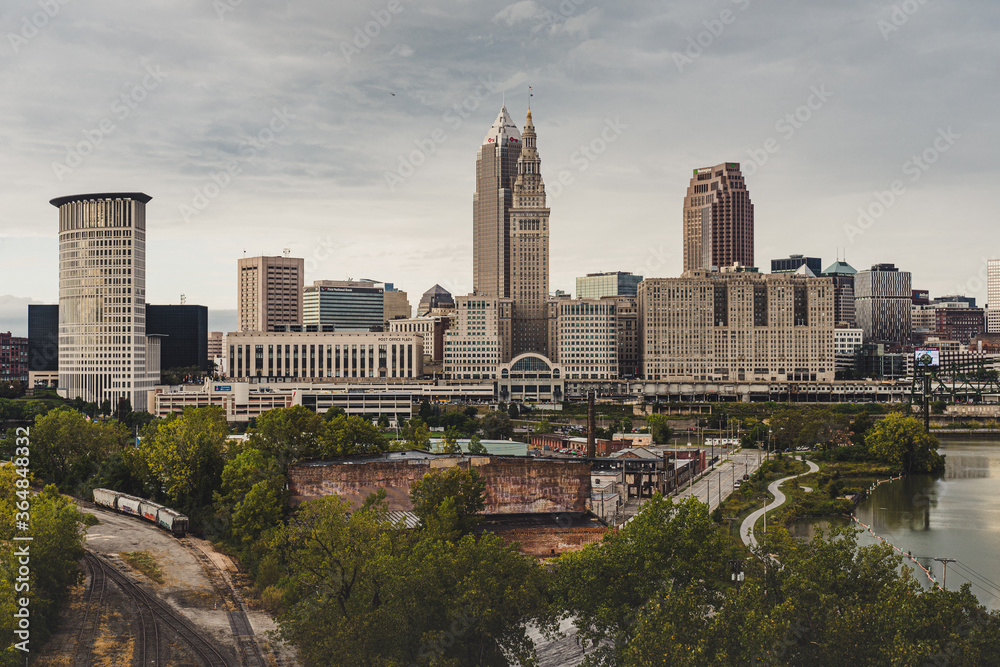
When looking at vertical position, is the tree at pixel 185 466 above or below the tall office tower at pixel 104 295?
below

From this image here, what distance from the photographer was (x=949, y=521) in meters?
59.6

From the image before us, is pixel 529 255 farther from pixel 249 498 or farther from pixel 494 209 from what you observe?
pixel 249 498

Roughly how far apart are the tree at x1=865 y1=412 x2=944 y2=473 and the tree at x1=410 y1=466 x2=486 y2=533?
54.3m

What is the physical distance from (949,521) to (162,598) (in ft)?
156

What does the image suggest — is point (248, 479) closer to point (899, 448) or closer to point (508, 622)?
point (508, 622)

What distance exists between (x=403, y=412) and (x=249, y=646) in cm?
9356

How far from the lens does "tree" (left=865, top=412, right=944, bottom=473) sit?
83625mm

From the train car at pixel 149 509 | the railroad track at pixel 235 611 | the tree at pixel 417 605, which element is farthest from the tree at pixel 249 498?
the tree at pixel 417 605

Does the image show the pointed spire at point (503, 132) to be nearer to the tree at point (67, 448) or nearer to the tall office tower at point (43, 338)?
the tall office tower at point (43, 338)

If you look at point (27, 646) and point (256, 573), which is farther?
point (256, 573)

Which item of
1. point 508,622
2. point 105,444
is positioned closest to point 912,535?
point 508,622

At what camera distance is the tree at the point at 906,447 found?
83.6 metres

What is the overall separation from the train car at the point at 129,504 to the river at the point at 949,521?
3854cm

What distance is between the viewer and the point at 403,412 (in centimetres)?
12638
